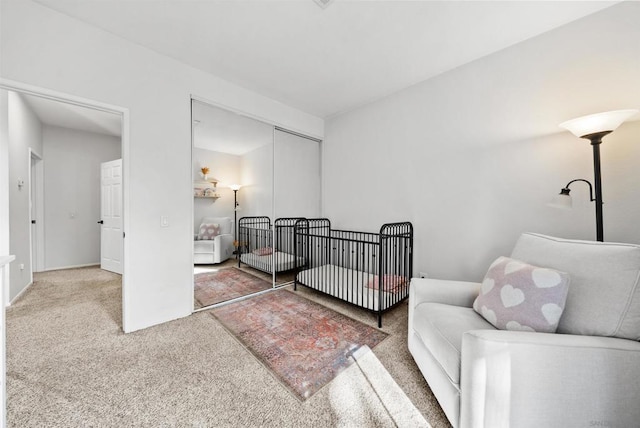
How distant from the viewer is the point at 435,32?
1.88 meters

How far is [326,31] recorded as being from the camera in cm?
188

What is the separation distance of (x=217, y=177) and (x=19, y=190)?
8.21 feet

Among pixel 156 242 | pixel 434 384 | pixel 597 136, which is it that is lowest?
pixel 434 384

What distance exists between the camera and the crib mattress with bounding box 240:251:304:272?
313 cm

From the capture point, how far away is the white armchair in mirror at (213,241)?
2.54 metres

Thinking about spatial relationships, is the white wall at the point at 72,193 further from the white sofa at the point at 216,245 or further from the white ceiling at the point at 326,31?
the white ceiling at the point at 326,31

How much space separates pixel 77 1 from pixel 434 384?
3405 mm

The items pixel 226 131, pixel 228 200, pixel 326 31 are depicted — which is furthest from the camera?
pixel 228 200

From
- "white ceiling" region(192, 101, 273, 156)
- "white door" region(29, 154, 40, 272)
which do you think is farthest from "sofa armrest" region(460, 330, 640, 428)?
"white door" region(29, 154, 40, 272)

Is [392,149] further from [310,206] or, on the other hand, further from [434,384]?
[434,384]

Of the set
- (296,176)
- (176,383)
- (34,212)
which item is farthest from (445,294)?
(34,212)

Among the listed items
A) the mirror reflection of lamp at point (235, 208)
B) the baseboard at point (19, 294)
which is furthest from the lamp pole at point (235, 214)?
the baseboard at point (19, 294)

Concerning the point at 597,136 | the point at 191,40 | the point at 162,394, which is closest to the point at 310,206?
the point at 191,40

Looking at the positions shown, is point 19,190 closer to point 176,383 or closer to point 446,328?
point 176,383
